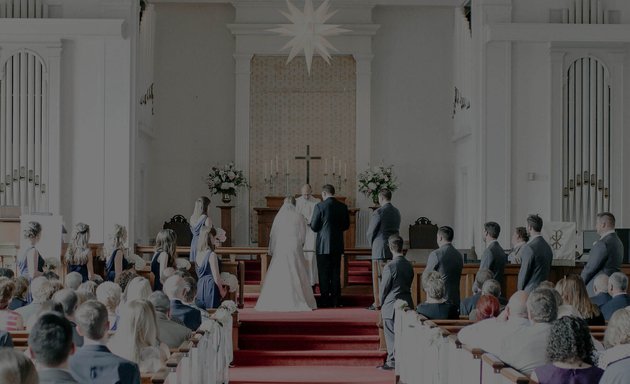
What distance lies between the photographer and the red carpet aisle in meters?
9.81

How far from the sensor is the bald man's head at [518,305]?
6.67 meters

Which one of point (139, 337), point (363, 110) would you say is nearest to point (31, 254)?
point (139, 337)

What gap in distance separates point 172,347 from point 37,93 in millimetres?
8780

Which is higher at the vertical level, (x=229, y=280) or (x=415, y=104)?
(x=415, y=104)

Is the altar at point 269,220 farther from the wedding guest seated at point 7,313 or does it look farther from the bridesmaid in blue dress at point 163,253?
the wedding guest seated at point 7,313

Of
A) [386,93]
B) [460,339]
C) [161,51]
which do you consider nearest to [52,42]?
[161,51]

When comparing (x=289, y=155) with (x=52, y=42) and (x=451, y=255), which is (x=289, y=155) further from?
(x=451, y=255)

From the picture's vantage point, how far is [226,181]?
1723 centimetres

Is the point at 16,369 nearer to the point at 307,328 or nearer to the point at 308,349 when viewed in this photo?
the point at 308,349

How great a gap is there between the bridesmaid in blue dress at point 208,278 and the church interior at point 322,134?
546mm

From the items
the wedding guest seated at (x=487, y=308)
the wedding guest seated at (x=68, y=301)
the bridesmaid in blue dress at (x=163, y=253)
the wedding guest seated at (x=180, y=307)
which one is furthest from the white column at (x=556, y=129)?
the wedding guest seated at (x=68, y=301)

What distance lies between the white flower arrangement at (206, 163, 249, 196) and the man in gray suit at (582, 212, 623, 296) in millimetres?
8232

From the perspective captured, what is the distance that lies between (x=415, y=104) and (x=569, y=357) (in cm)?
1365

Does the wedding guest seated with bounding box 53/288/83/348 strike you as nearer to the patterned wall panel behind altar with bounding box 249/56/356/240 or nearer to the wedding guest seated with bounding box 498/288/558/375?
the wedding guest seated with bounding box 498/288/558/375
